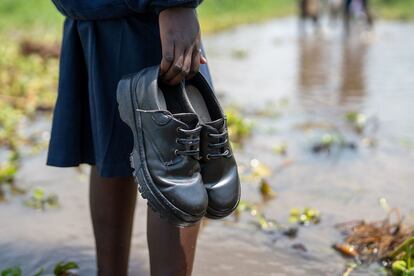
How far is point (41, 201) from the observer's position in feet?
9.45

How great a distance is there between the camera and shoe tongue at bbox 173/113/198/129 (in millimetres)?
1424

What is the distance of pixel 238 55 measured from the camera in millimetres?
8508

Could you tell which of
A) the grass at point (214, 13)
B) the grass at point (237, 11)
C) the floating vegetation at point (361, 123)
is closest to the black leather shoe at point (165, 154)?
the floating vegetation at point (361, 123)

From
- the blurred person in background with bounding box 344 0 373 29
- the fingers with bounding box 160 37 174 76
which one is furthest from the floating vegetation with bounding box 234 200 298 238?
the blurred person in background with bounding box 344 0 373 29

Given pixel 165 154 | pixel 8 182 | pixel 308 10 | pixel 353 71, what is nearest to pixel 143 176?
pixel 165 154

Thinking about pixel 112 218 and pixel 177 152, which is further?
pixel 112 218

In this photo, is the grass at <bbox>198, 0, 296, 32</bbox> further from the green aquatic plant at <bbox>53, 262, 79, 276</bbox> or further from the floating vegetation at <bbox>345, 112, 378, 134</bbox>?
the green aquatic plant at <bbox>53, 262, 79, 276</bbox>

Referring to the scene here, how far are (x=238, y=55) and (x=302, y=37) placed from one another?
316 cm

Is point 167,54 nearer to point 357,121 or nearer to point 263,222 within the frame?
point 263,222

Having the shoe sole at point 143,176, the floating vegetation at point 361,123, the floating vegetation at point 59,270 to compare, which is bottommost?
the floating vegetation at point 361,123

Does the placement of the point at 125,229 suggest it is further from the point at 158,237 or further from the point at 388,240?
the point at 388,240

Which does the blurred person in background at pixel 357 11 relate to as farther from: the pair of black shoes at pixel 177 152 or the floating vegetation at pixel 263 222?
the pair of black shoes at pixel 177 152

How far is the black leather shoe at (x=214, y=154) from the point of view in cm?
147

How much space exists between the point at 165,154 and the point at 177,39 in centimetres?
28
